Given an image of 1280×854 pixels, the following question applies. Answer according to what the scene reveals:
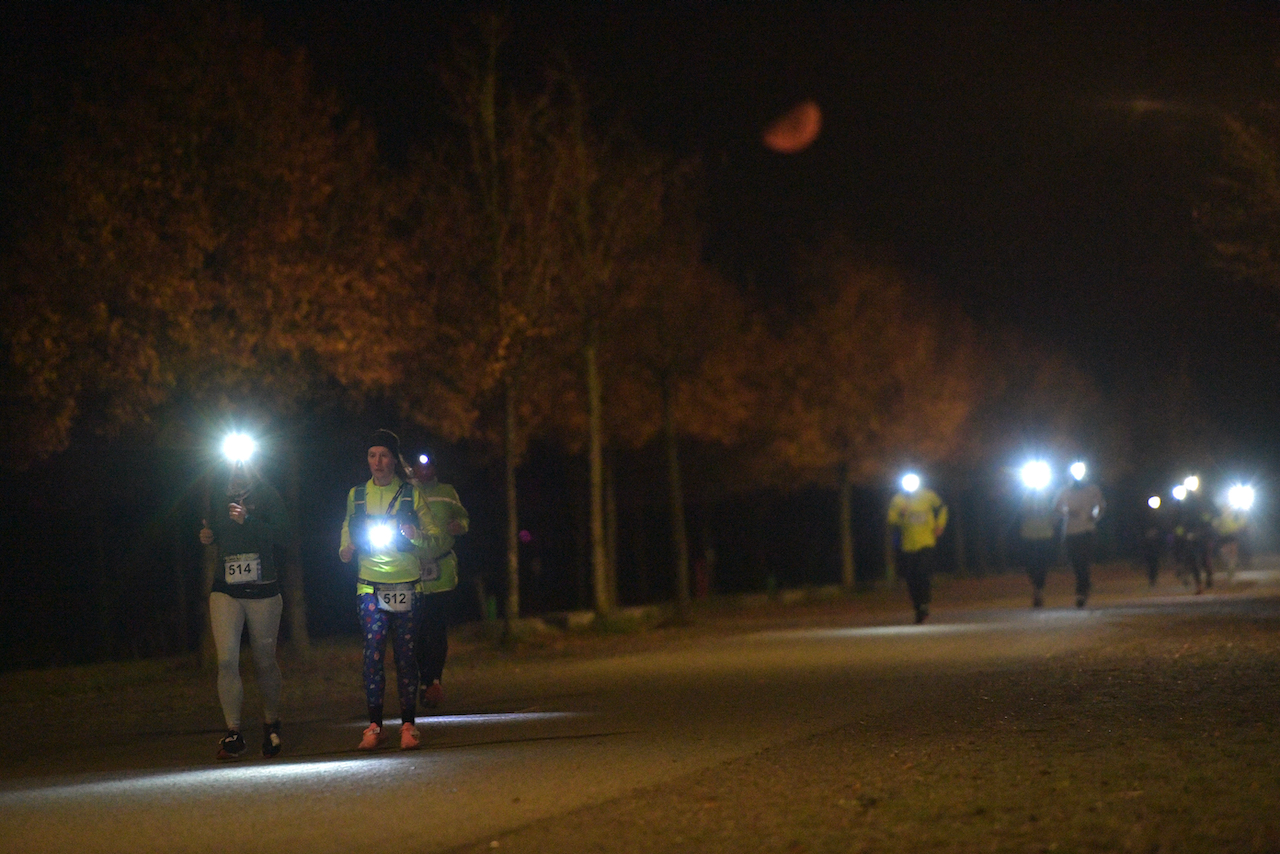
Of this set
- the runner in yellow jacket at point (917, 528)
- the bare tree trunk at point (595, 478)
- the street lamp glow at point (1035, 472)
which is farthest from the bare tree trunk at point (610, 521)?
the street lamp glow at point (1035, 472)

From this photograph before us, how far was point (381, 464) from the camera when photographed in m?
10.5

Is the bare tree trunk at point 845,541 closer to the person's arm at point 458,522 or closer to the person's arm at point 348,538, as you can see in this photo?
the person's arm at point 458,522

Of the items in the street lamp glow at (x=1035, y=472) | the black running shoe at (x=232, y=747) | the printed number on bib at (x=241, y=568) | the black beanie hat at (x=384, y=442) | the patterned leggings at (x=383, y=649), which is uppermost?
the street lamp glow at (x=1035, y=472)

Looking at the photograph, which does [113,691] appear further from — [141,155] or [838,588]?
[838,588]

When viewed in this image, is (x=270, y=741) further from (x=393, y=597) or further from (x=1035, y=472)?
(x=1035, y=472)

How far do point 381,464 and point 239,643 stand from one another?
4.89ft

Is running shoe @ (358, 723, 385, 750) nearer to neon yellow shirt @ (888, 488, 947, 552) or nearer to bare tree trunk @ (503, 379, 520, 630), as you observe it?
neon yellow shirt @ (888, 488, 947, 552)

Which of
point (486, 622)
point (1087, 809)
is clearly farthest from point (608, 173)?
point (1087, 809)

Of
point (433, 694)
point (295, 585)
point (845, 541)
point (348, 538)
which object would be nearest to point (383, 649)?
point (348, 538)

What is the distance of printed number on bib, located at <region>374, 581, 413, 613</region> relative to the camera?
10.5 m

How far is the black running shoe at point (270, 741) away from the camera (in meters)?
10.4

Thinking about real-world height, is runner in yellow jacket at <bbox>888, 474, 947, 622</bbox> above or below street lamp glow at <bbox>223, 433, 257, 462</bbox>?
below

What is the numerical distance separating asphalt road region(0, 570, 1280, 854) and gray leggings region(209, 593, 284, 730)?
0.39m

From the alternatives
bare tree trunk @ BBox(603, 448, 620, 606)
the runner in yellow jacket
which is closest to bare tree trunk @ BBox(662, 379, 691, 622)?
bare tree trunk @ BBox(603, 448, 620, 606)
